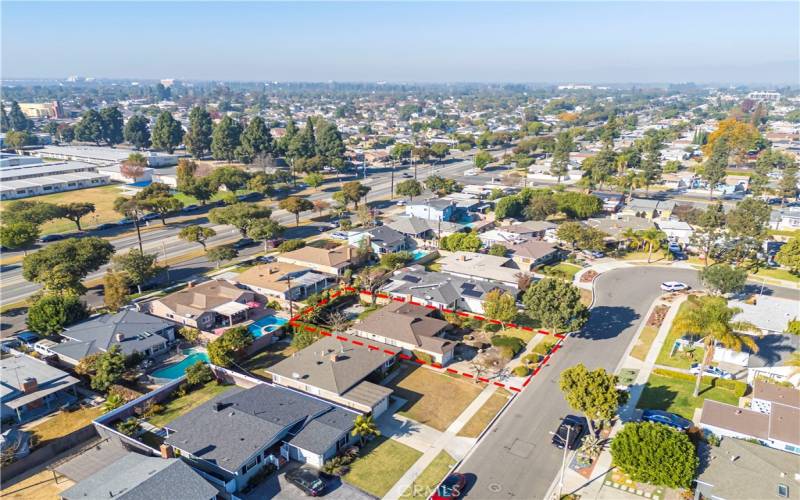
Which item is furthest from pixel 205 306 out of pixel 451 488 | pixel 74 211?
pixel 74 211

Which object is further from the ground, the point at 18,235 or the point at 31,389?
the point at 18,235

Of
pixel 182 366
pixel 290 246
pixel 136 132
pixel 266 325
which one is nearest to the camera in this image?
pixel 182 366

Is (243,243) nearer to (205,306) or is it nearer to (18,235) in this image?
(205,306)

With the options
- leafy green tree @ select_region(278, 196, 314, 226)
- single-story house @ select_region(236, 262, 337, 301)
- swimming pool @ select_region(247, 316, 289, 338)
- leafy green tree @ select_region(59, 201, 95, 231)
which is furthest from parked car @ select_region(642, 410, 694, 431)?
leafy green tree @ select_region(59, 201, 95, 231)

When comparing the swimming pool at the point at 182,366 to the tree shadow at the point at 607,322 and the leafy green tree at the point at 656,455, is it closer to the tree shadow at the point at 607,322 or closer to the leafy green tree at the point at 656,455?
the leafy green tree at the point at 656,455

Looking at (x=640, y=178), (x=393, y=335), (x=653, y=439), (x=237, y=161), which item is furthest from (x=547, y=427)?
(x=237, y=161)

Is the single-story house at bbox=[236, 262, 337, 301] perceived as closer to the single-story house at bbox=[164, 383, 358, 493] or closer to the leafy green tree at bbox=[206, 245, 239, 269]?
the leafy green tree at bbox=[206, 245, 239, 269]
